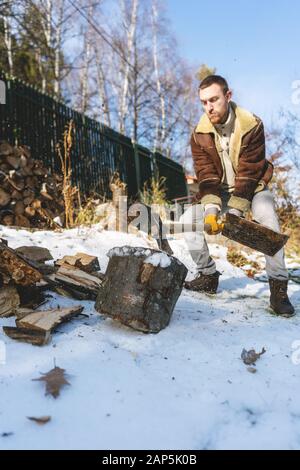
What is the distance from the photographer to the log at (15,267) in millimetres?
2158

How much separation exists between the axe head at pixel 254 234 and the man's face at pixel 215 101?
0.84 meters

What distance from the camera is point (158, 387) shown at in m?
1.55

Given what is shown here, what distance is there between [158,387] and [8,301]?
3.64 ft

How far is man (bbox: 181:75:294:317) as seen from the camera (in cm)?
→ 279

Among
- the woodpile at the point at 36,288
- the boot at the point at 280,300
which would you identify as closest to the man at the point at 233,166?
the boot at the point at 280,300

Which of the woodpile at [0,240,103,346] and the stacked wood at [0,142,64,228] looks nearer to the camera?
the woodpile at [0,240,103,346]

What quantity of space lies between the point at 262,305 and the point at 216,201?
937 millimetres

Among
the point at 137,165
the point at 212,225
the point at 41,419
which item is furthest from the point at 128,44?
the point at 41,419

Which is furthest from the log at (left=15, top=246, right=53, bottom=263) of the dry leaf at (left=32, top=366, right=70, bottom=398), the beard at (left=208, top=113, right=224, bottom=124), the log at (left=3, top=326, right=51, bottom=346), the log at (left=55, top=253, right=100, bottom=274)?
the beard at (left=208, top=113, right=224, bottom=124)

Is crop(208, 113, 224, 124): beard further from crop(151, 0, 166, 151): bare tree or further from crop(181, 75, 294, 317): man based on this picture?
crop(151, 0, 166, 151): bare tree

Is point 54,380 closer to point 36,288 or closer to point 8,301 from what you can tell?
point 8,301

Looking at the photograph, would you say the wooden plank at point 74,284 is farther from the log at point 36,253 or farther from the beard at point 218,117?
the beard at point 218,117

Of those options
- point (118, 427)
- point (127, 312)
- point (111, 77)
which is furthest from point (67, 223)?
point (111, 77)

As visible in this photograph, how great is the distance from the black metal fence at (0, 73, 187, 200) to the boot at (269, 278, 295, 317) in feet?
14.0
